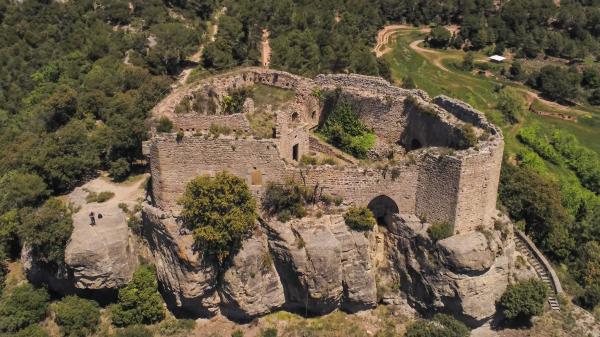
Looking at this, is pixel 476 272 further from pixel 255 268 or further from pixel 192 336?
pixel 192 336

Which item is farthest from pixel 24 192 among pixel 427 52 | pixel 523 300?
pixel 427 52

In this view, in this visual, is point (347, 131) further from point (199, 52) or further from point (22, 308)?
point (199, 52)

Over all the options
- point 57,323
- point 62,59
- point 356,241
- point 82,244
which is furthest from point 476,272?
point 62,59

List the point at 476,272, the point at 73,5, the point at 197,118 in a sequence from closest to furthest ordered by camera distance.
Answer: the point at 476,272 → the point at 197,118 → the point at 73,5

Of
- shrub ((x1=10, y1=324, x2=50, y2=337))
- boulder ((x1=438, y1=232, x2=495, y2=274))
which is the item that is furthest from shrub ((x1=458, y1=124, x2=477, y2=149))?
shrub ((x1=10, y1=324, x2=50, y2=337))

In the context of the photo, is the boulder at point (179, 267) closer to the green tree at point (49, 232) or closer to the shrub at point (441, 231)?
the green tree at point (49, 232)

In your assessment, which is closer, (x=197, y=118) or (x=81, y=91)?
(x=197, y=118)
